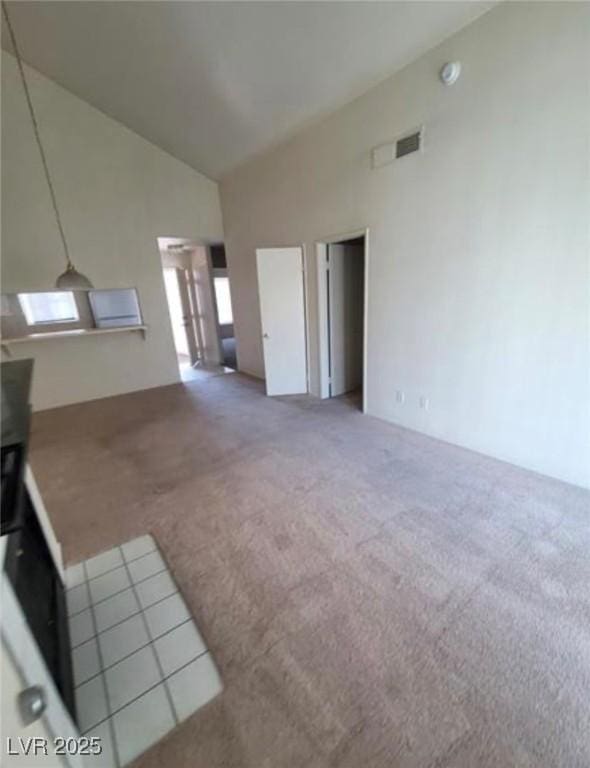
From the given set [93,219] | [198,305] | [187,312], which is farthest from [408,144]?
[187,312]

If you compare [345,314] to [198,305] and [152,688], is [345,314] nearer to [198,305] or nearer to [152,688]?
[198,305]

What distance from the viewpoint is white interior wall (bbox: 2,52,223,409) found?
170 inches

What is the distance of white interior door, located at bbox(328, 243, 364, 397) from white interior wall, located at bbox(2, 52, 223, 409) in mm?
2707

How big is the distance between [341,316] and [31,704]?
435 cm

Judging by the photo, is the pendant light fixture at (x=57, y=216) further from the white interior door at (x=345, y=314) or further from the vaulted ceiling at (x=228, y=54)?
the white interior door at (x=345, y=314)

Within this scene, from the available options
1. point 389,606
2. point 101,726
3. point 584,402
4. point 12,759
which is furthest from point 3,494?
point 584,402

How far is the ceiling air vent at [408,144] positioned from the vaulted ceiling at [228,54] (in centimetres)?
56

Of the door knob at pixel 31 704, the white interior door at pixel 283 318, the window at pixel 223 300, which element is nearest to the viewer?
the door knob at pixel 31 704

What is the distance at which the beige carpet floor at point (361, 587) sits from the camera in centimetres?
121

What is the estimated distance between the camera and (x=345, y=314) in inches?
183

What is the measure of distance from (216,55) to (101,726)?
474cm

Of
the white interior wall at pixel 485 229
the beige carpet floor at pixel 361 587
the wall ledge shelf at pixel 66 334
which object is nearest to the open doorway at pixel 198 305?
the wall ledge shelf at pixel 66 334

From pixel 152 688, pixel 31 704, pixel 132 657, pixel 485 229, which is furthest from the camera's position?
pixel 485 229

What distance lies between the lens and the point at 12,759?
736 mm
